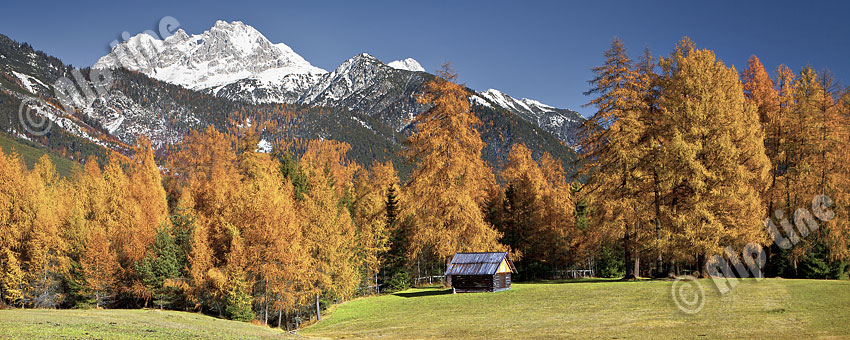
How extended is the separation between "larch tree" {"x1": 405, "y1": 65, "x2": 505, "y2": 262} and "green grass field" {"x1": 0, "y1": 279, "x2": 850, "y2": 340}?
5686 millimetres

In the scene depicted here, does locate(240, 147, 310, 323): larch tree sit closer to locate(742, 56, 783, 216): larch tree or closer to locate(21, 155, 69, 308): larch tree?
locate(21, 155, 69, 308): larch tree

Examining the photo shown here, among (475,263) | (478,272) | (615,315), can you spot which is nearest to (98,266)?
(475,263)

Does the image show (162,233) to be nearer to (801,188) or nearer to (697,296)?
(697,296)

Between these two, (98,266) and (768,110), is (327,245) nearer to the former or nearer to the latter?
(98,266)

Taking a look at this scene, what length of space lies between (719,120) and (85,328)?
34.5 meters

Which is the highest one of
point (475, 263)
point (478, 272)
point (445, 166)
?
point (445, 166)

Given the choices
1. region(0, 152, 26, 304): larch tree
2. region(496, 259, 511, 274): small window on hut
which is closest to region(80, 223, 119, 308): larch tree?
region(0, 152, 26, 304): larch tree

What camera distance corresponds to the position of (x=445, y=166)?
40781 mm

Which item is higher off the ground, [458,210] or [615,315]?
[458,210]

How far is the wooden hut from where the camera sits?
3986 cm

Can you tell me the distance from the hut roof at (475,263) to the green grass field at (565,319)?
2.25 meters

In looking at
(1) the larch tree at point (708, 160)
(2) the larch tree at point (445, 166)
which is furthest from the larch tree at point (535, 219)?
(1) the larch tree at point (708, 160)

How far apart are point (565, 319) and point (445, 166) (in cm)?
1808

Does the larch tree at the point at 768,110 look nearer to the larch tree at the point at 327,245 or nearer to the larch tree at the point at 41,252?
the larch tree at the point at 327,245
